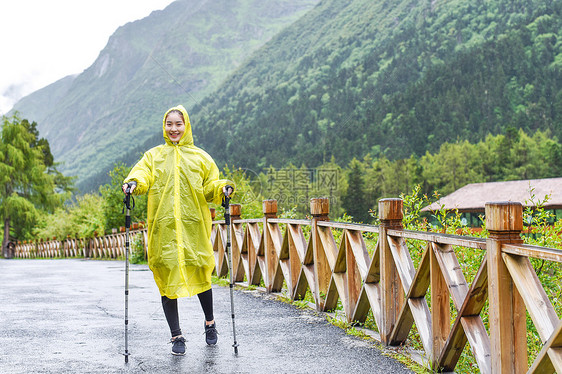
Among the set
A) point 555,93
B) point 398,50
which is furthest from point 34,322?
point 398,50

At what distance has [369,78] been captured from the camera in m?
152

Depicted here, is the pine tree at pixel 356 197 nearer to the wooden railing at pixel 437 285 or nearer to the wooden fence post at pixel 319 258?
the wooden fence post at pixel 319 258

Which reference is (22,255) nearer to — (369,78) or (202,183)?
(202,183)

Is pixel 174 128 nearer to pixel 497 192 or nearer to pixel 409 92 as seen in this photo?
pixel 497 192

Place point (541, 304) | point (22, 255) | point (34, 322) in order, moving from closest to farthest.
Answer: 1. point (541, 304)
2. point (34, 322)
3. point (22, 255)

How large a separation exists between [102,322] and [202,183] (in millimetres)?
2292

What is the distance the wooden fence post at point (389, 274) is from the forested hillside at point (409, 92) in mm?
109414

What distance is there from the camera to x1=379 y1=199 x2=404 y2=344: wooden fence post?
4691 millimetres

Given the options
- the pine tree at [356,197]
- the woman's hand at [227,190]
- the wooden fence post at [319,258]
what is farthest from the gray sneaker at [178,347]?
the pine tree at [356,197]

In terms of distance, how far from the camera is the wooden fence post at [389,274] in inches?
185

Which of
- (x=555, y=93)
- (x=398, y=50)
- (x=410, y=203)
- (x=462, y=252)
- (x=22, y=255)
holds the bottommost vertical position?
(x=22, y=255)

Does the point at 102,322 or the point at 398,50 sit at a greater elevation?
the point at 398,50

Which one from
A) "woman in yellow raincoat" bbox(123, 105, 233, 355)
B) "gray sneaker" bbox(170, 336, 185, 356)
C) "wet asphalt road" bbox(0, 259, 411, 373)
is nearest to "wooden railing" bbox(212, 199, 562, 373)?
"wet asphalt road" bbox(0, 259, 411, 373)

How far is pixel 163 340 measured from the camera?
540 centimetres
